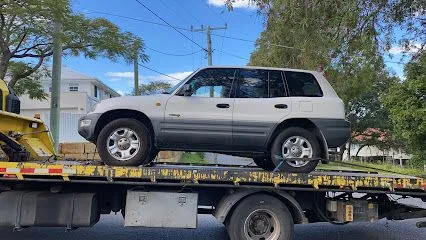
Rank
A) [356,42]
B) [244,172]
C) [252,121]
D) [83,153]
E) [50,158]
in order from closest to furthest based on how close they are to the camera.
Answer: [244,172] < [252,121] < [50,158] < [356,42] < [83,153]

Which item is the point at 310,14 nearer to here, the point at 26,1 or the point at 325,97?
the point at 325,97

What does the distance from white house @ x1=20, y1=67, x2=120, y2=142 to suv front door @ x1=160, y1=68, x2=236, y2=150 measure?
21.5 feet

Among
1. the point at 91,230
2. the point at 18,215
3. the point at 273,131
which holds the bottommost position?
the point at 91,230

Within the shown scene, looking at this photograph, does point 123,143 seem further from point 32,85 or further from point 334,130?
point 32,85

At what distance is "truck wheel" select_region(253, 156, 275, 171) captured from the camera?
7434 mm

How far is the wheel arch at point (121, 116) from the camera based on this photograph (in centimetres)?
696

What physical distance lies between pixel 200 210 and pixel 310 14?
3.90 meters

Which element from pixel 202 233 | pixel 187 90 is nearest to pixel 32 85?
pixel 202 233

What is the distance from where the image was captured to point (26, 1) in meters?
13.4

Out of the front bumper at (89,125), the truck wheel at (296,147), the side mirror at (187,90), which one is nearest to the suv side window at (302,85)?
the truck wheel at (296,147)

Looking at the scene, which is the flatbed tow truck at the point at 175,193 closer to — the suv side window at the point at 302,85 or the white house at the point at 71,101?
the suv side window at the point at 302,85

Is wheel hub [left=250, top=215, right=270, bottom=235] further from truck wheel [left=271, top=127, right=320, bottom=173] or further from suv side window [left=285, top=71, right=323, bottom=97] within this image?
suv side window [left=285, top=71, right=323, bottom=97]

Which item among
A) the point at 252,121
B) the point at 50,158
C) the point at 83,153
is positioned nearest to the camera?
the point at 252,121

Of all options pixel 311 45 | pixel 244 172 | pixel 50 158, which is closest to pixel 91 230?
pixel 50 158
